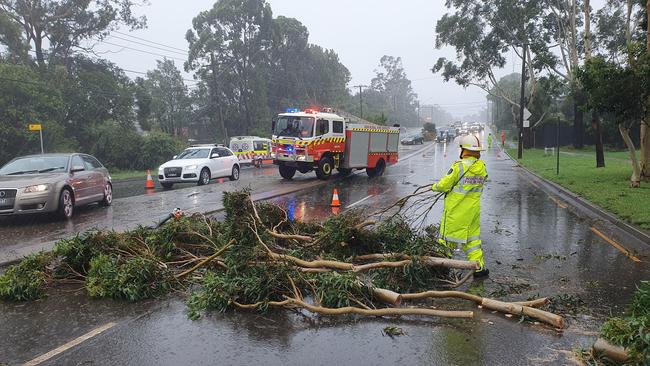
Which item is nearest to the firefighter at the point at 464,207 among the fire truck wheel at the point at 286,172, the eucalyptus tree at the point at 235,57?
the fire truck wheel at the point at 286,172

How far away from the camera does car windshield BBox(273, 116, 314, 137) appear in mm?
18969

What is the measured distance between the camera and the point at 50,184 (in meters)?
10.6

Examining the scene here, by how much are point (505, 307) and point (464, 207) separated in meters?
1.60

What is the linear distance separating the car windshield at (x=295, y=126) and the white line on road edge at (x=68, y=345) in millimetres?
14553

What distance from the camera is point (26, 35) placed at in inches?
1366

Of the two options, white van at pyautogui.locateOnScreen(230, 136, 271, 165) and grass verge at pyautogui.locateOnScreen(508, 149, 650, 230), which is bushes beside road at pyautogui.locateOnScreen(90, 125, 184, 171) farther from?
grass verge at pyautogui.locateOnScreen(508, 149, 650, 230)

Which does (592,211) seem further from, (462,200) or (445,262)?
(445,262)

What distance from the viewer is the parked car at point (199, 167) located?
18.7 m

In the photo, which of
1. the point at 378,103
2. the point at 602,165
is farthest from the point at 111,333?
the point at 378,103

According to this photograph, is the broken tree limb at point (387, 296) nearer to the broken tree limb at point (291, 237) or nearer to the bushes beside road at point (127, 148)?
the broken tree limb at point (291, 237)

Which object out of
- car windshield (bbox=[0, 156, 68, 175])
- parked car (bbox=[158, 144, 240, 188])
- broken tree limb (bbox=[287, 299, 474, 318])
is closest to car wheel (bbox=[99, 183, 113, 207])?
car windshield (bbox=[0, 156, 68, 175])

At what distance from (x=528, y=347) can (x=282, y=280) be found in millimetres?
2442

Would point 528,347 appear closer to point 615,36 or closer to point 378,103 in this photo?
point 615,36

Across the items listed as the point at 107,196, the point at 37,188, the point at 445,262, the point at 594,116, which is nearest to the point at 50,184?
the point at 37,188
